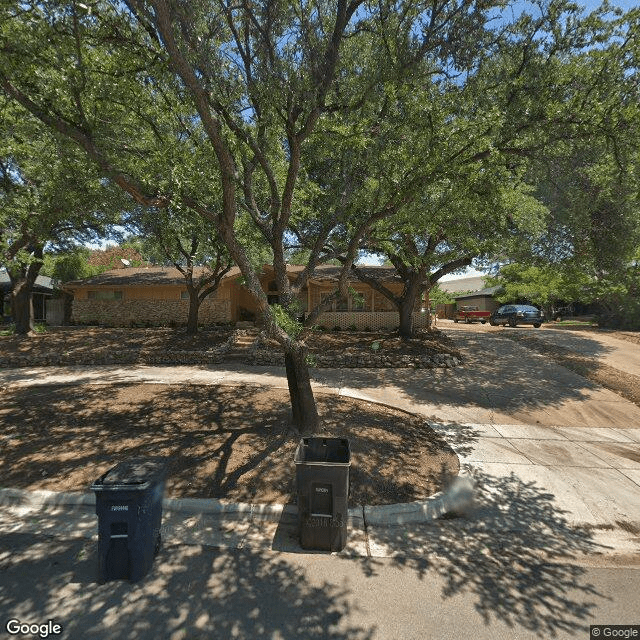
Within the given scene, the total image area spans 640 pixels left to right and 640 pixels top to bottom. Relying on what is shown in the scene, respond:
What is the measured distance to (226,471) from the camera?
535 cm

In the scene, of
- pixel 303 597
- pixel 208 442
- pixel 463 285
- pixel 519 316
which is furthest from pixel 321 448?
pixel 463 285

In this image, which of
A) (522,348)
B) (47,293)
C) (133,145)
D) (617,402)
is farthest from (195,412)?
(47,293)

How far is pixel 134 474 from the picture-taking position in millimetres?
3531

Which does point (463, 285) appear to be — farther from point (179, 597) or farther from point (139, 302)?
point (179, 597)

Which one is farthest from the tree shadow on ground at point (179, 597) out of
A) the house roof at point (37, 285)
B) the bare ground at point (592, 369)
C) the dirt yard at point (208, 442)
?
the house roof at point (37, 285)

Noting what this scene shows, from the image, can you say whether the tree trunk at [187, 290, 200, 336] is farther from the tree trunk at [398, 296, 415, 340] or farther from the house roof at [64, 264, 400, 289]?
the tree trunk at [398, 296, 415, 340]

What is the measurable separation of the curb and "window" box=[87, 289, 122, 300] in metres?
22.1

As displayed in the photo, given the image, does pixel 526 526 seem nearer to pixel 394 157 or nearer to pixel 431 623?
pixel 431 623

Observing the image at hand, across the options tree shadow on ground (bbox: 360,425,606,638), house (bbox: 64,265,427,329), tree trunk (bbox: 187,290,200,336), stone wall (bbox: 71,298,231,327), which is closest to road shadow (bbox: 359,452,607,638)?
tree shadow on ground (bbox: 360,425,606,638)

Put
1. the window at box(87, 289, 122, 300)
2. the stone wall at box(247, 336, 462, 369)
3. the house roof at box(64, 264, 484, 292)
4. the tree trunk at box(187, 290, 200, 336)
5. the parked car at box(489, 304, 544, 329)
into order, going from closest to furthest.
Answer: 1. the stone wall at box(247, 336, 462, 369)
2. the tree trunk at box(187, 290, 200, 336)
3. the house roof at box(64, 264, 484, 292)
4. the window at box(87, 289, 122, 300)
5. the parked car at box(489, 304, 544, 329)

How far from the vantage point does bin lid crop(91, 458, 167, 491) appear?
11.0ft

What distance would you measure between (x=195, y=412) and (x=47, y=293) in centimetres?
2870

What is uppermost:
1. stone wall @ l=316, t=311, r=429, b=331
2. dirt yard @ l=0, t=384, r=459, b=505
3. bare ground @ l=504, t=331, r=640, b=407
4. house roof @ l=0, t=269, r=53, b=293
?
house roof @ l=0, t=269, r=53, b=293

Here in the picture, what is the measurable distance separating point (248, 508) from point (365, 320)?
17.6 metres
